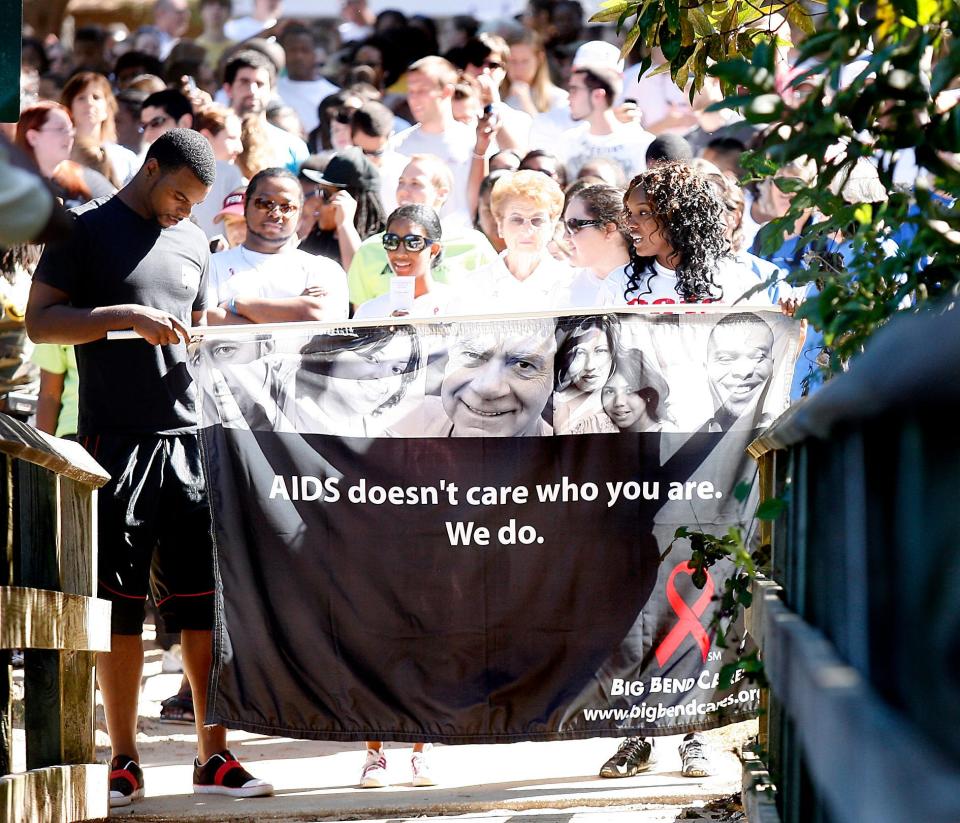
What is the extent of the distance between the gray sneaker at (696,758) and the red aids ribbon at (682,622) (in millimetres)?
351

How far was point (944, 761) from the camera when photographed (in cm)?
118

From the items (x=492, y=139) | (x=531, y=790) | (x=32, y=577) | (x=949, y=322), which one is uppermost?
(x=492, y=139)

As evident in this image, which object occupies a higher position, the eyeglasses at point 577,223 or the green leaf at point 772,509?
the eyeglasses at point 577,223

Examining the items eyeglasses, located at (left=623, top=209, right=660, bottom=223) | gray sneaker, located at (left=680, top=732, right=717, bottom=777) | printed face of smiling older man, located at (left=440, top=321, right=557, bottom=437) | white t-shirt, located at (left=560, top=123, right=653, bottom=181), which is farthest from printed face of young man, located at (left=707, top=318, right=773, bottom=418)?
white t-shirt, located at (left=560, top=123, right=653, bottom=181)

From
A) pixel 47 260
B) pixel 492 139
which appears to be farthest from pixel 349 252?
pixel 47 260

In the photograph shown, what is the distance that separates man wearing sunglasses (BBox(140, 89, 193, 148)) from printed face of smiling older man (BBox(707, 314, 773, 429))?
5142 millimetres

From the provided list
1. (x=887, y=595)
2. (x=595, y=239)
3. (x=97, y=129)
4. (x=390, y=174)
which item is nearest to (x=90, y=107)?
(x=97, y=129)

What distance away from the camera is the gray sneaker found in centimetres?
500

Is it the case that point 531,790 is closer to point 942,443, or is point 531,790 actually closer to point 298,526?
point 298,526

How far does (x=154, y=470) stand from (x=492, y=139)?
Answer: 436 cm

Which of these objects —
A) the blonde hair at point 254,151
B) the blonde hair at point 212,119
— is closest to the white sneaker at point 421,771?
the blonde hair at point 254,151

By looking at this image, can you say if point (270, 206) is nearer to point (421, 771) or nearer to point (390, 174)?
point (390, 174)

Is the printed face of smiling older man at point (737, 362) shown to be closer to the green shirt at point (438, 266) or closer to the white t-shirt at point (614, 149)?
the green shirt at point (438, 266)

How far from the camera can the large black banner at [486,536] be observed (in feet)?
16.0
